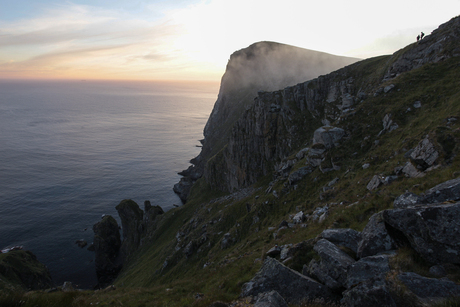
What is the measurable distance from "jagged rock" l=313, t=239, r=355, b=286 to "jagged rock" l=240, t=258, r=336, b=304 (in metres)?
0.71

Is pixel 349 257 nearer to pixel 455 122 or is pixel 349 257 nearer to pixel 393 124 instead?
pixel 455 122

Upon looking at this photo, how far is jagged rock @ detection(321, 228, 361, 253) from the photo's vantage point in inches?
485

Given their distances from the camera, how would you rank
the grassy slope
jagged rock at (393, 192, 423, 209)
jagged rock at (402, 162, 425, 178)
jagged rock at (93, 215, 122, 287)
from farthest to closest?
1. jagged rock at (93, 215, 122, 287)
2. jagged rock at (402, 162, 425, 178)
3. the grassy slope
4. jagged rock at (393, 192, 423, 209)

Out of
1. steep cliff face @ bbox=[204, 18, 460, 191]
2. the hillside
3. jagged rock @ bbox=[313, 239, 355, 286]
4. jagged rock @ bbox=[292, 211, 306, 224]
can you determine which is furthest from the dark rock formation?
jagged rock @ bbox=[313, 239, 355, 286]

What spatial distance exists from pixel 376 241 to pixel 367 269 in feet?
6.47

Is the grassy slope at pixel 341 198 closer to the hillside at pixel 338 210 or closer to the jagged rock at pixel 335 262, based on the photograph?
the hillside at pixel 338 210

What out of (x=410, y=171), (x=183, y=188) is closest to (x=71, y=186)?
(x=183, y=188)

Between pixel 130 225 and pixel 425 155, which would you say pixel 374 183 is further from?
pixel 130 225

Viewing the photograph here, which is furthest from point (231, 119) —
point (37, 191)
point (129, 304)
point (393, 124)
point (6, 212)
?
point (129, 304)

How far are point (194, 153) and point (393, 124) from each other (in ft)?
517

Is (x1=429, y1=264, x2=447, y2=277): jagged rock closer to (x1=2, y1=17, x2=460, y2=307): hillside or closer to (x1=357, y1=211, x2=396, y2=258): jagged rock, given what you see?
(x1=2, y1=17, x2=460, y2=307): hillside

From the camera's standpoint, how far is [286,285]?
36.4 ft

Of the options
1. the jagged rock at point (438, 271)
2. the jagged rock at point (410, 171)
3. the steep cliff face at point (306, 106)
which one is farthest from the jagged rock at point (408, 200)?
the steep cliff face at point (306, 106)

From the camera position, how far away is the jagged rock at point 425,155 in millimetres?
18500
